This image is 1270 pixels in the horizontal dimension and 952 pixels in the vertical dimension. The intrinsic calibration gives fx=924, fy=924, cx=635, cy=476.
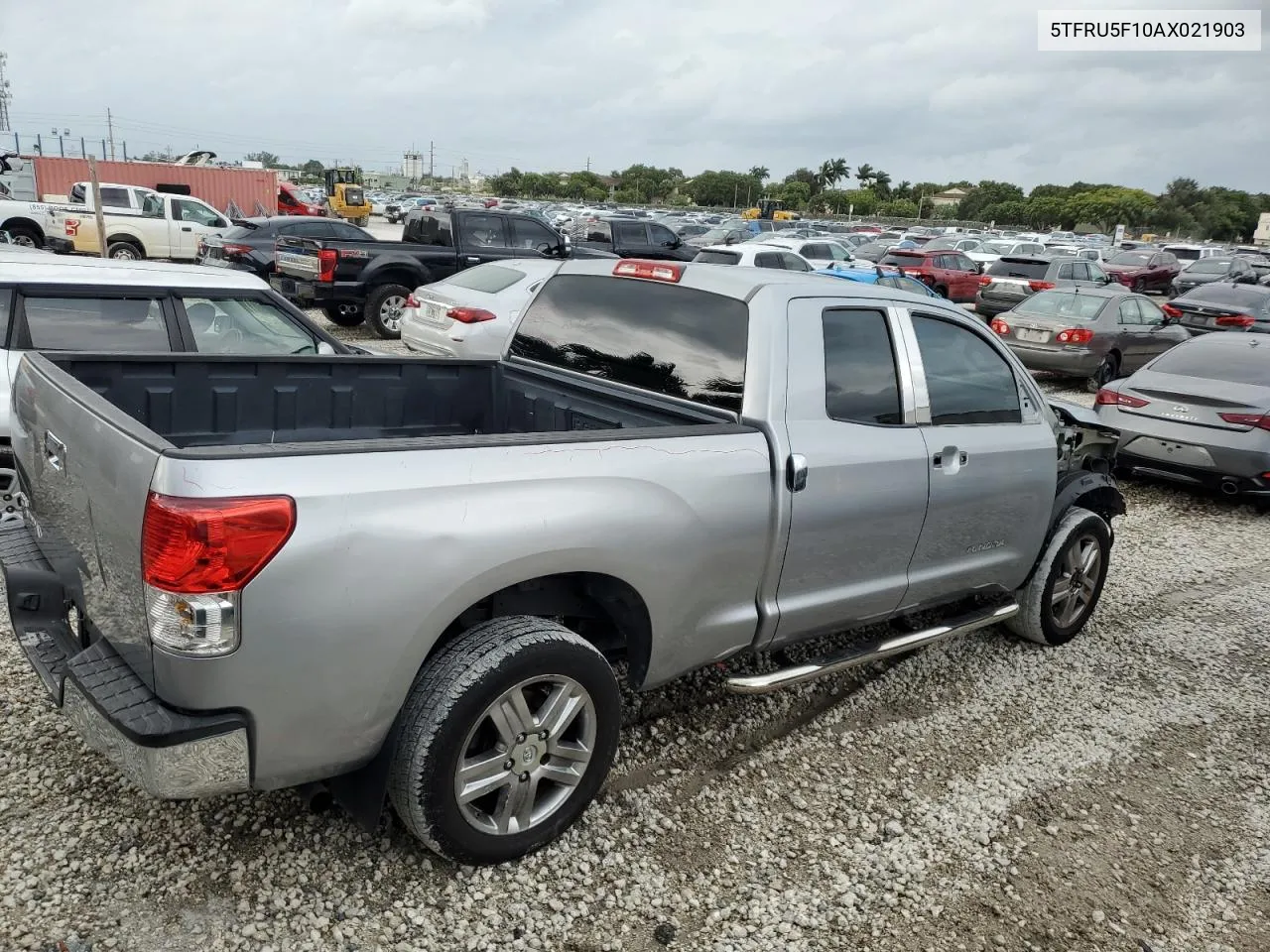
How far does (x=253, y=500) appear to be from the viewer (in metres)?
2.22

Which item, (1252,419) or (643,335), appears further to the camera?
(1252,419)

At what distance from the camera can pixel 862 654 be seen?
377 centimetres

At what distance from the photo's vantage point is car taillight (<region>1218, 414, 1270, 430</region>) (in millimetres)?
7555

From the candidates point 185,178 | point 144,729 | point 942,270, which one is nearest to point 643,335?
point 144,729

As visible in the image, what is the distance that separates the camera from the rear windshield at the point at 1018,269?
19.9 metres

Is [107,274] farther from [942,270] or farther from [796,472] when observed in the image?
[942,270]

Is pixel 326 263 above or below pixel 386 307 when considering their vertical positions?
above

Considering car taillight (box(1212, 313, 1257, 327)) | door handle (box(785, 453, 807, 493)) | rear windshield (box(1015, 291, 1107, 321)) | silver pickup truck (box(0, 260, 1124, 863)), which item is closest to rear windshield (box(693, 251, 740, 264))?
rear windshield (box(1015, 291, 1107, 321))

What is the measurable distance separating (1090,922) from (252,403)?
3.70 metres

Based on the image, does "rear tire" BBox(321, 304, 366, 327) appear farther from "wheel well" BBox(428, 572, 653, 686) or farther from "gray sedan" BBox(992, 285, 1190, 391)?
"wheel well" BBox(428, 572, 653, 686)

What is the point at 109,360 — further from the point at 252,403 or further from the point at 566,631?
the point at 566,631

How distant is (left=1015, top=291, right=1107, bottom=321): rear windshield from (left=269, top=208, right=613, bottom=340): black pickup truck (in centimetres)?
748

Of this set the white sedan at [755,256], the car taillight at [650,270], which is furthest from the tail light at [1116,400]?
the white sedan at [755,256]

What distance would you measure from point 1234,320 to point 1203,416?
886 centimetres
